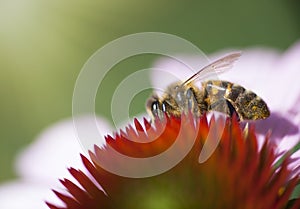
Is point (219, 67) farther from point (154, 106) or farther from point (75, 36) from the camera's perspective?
point (75, 36)

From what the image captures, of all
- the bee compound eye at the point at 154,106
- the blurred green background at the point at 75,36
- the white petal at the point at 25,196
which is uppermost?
the blurred green background at the point at 75,36

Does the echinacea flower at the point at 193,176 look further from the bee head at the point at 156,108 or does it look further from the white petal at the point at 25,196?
the white petal at the point at 25,196

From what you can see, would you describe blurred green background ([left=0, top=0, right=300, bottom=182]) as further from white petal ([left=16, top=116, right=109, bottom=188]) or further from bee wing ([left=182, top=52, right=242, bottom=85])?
bee wing ([left=182, top=52, right=242, bottom=85])

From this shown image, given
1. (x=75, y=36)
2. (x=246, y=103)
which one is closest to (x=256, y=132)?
(x=246, y=103)

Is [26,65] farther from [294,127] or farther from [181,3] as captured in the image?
[294,127]

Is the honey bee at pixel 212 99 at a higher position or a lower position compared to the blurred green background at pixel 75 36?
lower

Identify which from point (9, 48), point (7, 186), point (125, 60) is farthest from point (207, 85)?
point (9, 48)

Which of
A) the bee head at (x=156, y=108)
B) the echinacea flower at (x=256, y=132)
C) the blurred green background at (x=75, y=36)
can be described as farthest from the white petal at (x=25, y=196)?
the blurred green background at (x=75, y=36)
